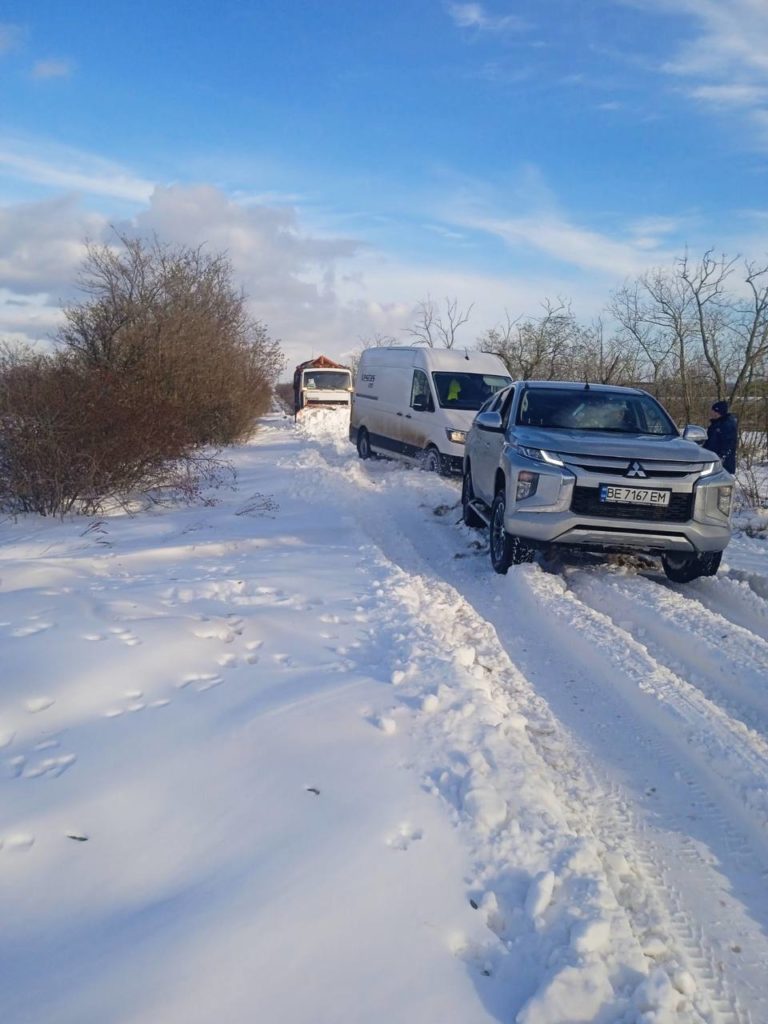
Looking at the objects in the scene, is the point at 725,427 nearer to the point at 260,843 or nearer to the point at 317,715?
the point at 317,715

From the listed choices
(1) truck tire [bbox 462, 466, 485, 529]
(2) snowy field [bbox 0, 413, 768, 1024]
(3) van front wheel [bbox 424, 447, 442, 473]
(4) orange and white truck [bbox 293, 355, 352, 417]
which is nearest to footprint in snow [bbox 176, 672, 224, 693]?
(2) snowy field [bbox 0, 413, 768, 1024]

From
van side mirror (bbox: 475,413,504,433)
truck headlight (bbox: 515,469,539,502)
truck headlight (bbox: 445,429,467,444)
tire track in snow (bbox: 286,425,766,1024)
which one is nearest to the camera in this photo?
tire track in snow (bbox: 286,425,766,1024)

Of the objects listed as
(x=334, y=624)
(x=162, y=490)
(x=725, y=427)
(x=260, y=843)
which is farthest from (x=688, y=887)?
(x=162, y=490)

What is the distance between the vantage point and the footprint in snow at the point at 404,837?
2861 millimetres

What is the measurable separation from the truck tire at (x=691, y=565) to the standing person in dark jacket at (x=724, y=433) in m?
3.54

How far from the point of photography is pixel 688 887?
3.00m

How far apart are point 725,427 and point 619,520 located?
4.55 m

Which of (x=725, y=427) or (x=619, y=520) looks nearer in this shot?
(x=619, y=520)

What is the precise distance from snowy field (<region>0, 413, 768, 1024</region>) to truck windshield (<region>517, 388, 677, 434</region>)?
224cm

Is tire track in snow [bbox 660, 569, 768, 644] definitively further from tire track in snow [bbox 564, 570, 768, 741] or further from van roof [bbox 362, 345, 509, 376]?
van roof [bbox 362, 345, 509, 376]

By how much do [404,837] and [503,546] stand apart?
15.1 ft

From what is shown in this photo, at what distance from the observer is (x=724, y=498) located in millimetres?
6750

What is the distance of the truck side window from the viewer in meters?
14.1

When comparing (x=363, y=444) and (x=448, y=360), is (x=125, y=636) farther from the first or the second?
(x=363, y=444)
